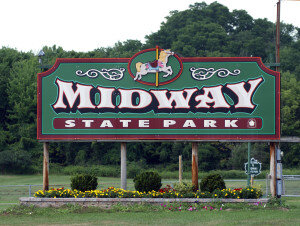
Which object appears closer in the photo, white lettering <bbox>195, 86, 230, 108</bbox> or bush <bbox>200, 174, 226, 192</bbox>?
bush <bbox>200, 174, 226, 192</bbox>

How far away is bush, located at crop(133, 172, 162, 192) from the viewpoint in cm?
2314

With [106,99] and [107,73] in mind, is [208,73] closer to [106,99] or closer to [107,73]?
[107,73]

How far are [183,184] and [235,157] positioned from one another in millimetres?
43372

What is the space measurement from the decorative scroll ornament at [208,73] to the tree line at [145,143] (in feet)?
137

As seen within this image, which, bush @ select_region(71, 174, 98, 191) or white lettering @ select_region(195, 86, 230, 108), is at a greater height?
white lettering @ select_region(195, 86, 230, 108)

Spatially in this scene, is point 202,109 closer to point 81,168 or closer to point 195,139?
point 195,139

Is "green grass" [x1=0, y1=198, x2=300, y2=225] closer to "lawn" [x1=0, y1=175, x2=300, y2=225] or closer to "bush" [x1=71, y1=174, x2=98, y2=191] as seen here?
"lawn" [x1=0, y1=175, x2=300, y2=225]

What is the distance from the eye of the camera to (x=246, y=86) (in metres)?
23.2

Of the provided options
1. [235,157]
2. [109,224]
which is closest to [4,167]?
[235,157]

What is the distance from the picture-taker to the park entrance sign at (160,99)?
2317 centimetres

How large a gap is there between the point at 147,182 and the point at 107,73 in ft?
15.9

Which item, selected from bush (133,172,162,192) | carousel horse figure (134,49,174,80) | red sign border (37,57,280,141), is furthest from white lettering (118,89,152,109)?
bush (133,172,162,192)

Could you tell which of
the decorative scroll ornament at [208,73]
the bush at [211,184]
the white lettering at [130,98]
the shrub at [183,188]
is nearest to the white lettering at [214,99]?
the decorative scroll ornament at [208,73]

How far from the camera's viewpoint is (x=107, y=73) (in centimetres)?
2381
